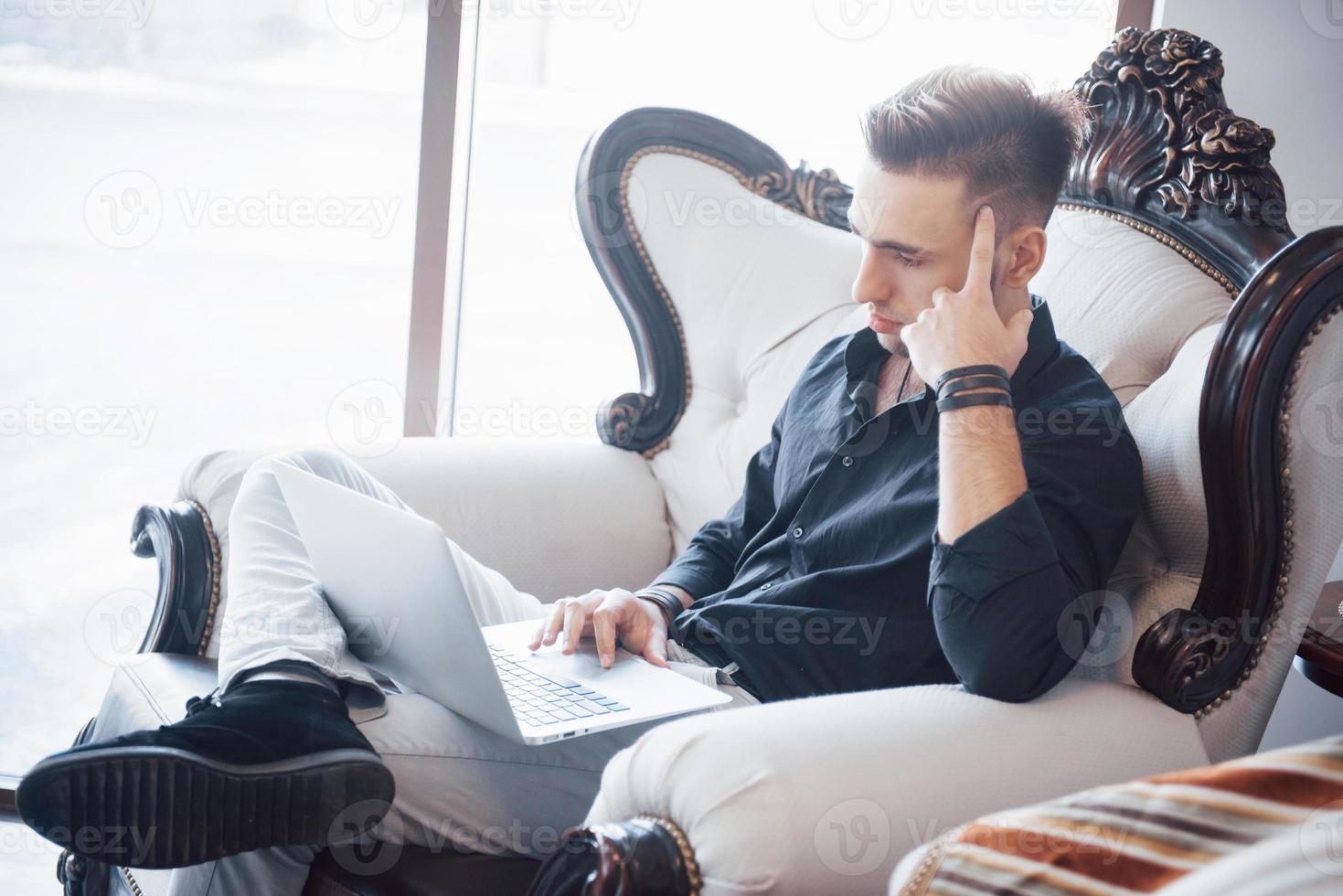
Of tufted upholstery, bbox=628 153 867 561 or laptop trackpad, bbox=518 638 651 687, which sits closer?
laptop trackpad, bbox=518 638 651 687

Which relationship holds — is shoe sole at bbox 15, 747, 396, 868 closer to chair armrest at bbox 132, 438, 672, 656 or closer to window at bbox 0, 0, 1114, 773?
chair armrest at bbox 132, 438, 672, 656

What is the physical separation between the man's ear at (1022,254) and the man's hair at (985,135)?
2 centimetres

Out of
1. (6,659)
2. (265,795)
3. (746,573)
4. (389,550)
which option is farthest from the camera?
(6,659)

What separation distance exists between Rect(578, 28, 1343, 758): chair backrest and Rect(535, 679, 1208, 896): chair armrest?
0.15 meters

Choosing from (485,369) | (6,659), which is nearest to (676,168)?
(485,369)

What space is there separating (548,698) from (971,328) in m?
0.54

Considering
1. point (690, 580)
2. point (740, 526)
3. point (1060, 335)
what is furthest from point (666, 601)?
point (1060, 335)

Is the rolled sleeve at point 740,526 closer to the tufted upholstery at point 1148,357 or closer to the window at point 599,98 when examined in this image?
the tufted upholstery at point 1148,357

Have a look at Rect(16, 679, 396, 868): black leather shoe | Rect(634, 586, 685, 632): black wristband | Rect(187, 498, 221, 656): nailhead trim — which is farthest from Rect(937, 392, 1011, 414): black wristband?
Rect(187, 498, 221, 656): nailhead trim

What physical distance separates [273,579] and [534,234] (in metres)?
1.33

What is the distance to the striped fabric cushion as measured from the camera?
496 millimetres

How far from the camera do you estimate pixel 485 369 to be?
246cm

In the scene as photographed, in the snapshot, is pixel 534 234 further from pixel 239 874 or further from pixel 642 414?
pixel 239 874

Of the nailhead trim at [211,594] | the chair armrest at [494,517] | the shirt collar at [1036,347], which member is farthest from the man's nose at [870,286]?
the nailhead trim at [211,594]
